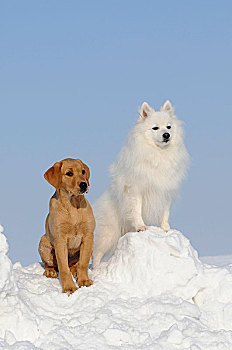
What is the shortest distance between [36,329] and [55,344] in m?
0.32

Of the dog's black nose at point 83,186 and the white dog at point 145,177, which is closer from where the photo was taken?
the dog's black nose at point 83,186

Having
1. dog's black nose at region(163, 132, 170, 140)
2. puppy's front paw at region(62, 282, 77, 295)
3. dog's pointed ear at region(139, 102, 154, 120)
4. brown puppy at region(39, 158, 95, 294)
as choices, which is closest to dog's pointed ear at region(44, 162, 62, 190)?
brown puppy at region(39, 158, 95, 294)

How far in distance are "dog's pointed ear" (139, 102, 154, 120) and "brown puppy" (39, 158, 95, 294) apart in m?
2.09

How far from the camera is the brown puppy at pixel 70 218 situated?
6.07 meters

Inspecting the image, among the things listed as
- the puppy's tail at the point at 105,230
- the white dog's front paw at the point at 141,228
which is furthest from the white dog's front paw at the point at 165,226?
the puppy's tail at the point at 105,230

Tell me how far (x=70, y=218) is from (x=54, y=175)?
1.84 feet

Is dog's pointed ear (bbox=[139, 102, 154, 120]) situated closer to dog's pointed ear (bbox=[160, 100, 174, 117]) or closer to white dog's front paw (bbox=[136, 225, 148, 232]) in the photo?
dog's pointed ear (bbox=[160, 100, 174, 117])

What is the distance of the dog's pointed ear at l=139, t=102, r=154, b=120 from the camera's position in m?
8.00

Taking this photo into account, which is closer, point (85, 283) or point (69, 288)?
point (69, 288)

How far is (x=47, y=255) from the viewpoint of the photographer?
22.0 ft

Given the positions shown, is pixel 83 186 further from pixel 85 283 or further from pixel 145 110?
pixel 145 110

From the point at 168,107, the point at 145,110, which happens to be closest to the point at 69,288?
the point at 145,110

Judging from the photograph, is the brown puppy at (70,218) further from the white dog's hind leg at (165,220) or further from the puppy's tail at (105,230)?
the white dog's hind leg at (165,220)

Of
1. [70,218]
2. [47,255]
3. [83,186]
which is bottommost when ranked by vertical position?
[47,255]
